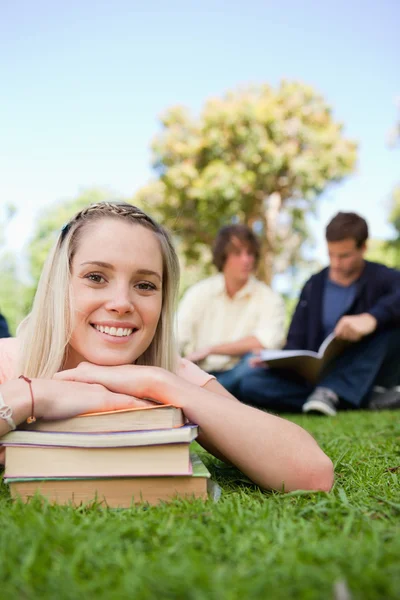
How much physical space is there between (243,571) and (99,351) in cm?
100

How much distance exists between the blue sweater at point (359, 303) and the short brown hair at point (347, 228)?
327mm

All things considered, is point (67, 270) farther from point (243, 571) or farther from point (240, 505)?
point (243, 571)

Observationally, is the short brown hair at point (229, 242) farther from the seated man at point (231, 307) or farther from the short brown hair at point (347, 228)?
the short brown hair at point (347, 228)

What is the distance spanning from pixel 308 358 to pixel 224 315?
1.61 m

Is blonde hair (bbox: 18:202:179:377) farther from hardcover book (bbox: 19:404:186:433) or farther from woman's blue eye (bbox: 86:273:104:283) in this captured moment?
hardcover book (bbox: 19:404:186:433)

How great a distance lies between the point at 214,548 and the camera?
1131 mm

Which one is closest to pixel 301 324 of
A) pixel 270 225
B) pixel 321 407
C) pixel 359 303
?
pixel 359 303

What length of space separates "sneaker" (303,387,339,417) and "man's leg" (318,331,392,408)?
0.27ft

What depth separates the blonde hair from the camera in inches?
75.0

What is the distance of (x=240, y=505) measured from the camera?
148 centimetres

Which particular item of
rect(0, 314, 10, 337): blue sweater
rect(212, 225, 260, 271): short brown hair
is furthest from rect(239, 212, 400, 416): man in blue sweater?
rect(0, 314, 10, 337): blue sweater

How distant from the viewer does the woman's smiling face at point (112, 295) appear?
6.10 feet

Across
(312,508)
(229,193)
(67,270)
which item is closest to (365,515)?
(312,508)

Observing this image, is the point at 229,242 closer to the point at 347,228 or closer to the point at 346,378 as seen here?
→ the point at 347,228
